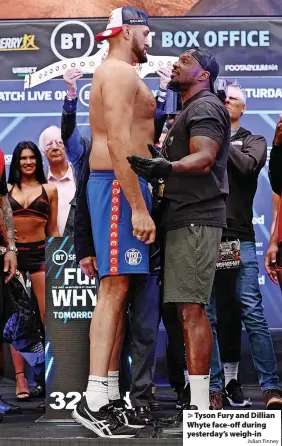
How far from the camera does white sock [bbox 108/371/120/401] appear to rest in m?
4.33

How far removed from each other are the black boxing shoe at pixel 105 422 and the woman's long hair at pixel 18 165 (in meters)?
2.53

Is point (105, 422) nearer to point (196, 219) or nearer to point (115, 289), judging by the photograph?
point (115, 289)

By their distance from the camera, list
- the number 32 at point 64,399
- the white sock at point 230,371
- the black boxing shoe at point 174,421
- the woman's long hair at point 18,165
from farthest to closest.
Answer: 1. the woman's long hair at point 18,165
2. the white sock at point 230,371
3. the number 32 at point 64,399
4. the black boxing shoe at point 174,421

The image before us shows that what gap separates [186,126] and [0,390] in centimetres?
303

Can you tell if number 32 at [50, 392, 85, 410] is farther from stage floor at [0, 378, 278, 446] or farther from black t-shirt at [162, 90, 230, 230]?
black t-shirt at [162, 90, 230, 230]

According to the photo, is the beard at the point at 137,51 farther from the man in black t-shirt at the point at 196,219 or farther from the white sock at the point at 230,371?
the white sock at the point at 230,371

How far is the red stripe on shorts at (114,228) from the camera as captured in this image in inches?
167

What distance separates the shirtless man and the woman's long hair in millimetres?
2018

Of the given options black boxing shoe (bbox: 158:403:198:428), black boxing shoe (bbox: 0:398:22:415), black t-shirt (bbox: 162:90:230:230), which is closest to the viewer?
black t-shirt (bbox: 162:90:230:230)

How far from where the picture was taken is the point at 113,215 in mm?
4281

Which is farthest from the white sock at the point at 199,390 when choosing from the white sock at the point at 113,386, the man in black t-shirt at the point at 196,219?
the white sock at the point at 113,386

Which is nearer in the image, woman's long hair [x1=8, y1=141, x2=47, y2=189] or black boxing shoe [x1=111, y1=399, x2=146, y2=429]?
black boxing shoe [x1=111, y1=399, x2=146, y2=429]

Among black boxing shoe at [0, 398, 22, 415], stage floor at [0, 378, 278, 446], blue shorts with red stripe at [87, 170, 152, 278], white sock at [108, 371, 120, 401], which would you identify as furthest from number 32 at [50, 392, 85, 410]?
blue shorts with red stripe at [87, 170, 152, 278]

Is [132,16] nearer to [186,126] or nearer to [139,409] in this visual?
[186,126]
